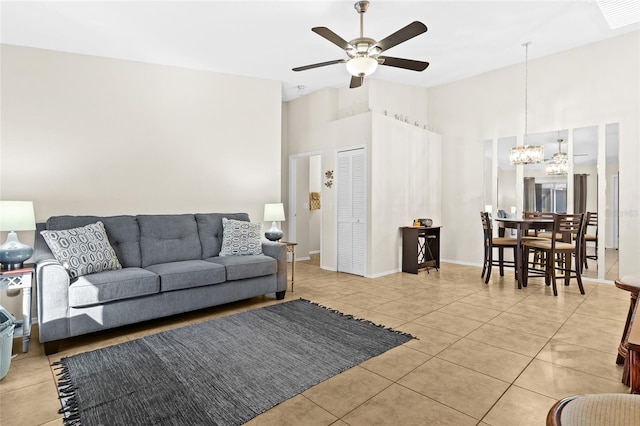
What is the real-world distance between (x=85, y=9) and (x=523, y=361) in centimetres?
491

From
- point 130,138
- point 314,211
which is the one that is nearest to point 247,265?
point 130,138

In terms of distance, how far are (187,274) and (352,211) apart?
2974mm

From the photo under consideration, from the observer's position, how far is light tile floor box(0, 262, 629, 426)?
195 centimetres

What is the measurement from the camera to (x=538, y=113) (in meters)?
5.46

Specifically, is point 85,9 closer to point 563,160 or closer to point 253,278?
point 253,278

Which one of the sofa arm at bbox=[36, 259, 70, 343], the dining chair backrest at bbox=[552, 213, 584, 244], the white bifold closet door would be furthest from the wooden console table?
the sofa arm at bbox=[36, 259, 70, 343]

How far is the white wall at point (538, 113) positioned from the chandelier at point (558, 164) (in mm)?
401

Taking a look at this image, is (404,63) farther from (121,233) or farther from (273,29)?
(121,233)

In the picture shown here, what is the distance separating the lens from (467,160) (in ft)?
20.7

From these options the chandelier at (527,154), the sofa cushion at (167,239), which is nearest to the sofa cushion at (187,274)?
the sofa cushion at (167,239)

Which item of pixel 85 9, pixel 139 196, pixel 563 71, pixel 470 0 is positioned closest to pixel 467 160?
pixel 563 71

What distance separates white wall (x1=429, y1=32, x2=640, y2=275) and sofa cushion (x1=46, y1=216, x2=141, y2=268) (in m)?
5.22

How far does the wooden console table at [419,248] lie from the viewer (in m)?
5.55

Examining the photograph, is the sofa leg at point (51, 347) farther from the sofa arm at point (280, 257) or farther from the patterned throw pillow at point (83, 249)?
the sofa arm at point (280, 257)
